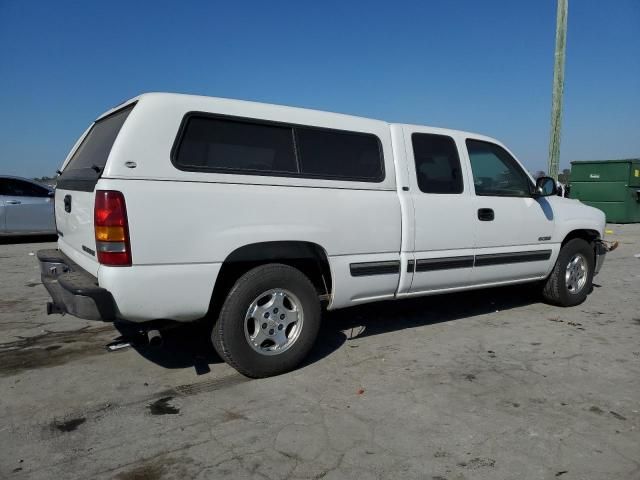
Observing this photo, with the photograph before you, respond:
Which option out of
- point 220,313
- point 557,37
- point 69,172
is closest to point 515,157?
point 220,313

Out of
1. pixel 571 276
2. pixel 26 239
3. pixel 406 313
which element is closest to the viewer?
pixel 406 313

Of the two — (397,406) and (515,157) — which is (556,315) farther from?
(397,406)

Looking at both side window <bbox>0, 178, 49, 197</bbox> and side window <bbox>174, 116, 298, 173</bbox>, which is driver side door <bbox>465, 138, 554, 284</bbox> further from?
side window <bbox>0, 178, 49, 197</bbox>

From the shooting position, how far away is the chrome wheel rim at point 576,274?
5789 millimetres

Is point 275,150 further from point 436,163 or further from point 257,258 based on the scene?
point 436,163

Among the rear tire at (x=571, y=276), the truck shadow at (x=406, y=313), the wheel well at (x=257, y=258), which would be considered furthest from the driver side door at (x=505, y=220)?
the wheel well at (x=257, y=258)

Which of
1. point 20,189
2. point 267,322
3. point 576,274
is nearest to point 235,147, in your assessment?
point 267,322

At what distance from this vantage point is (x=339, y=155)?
13.1ft

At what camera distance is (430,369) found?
12.8 ft

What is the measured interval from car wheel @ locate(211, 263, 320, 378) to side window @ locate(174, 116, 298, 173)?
0.74 meters

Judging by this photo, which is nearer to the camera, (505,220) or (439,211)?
(439,211)

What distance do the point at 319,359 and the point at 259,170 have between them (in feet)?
5.33

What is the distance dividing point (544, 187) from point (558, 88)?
6358mm

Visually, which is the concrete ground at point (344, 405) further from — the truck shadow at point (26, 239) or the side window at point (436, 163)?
the truck shadow at point (26, 239)
